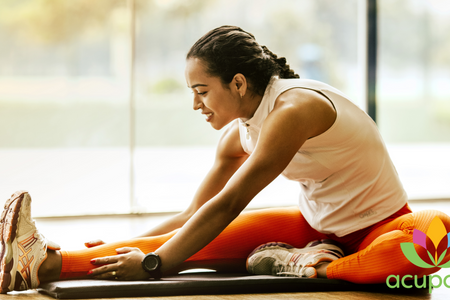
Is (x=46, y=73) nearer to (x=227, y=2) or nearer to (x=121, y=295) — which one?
(x=227, y=2)

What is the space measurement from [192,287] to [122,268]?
0.70 feet

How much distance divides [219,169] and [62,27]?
6.20 ft

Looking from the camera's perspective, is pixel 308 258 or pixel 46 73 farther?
pixel 46 73

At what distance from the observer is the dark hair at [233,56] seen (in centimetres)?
131

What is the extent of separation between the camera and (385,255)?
126 centimetres

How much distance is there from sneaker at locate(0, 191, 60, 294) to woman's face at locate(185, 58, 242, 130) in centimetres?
59

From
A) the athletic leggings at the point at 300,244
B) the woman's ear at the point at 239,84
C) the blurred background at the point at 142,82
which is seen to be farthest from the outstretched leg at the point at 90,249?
the blurred background at the point at 142,82

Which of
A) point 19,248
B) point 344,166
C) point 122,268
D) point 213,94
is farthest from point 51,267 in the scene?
point 344,166

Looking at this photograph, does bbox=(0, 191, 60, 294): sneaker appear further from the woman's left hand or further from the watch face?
the watch face

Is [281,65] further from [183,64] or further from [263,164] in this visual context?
[183,64]

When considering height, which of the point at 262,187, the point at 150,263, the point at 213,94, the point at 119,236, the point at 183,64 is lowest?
the point at 119,236

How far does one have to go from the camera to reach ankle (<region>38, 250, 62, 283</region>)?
1.35m

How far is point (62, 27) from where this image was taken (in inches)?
117

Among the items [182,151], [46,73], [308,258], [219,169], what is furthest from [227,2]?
[308,258]
